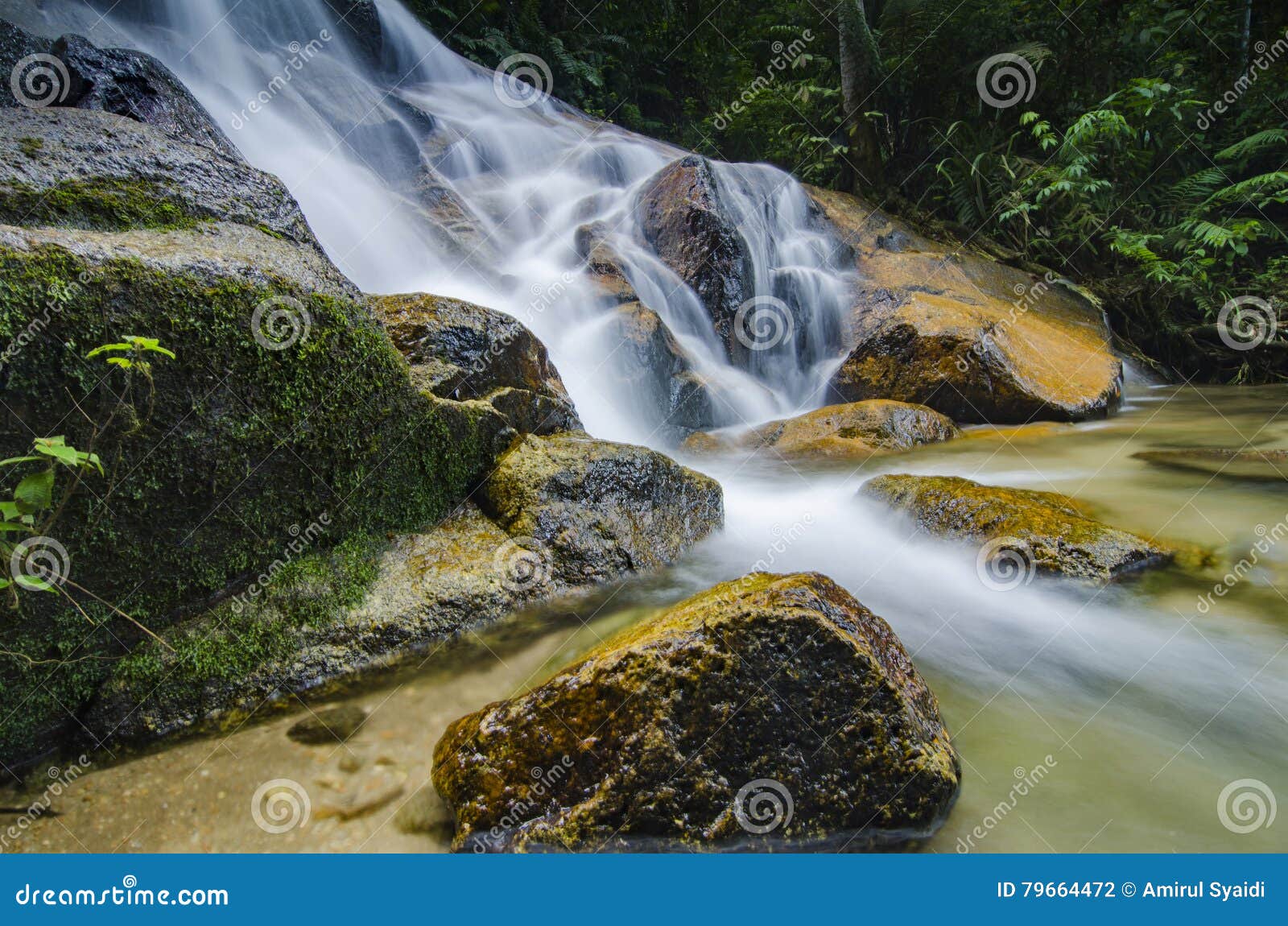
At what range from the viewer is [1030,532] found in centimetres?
387

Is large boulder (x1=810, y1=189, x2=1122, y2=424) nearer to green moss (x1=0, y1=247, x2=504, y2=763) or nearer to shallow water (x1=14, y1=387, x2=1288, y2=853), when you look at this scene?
shallow water (x1=14, y1=387, x2=1288, y2=853)

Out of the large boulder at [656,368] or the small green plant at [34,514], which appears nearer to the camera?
the small green plant at [34,514]

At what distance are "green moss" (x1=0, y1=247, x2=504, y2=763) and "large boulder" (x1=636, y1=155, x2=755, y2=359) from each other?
5877mm

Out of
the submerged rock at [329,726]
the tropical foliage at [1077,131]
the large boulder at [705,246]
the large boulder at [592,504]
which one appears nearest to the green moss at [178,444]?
the submerged rock at [329,726]

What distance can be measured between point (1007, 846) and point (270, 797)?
2.33 meters

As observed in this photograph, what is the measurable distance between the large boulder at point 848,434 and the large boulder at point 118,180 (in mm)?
4461

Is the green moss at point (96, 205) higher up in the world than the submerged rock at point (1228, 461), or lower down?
lower down

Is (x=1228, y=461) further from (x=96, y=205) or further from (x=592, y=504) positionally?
(x=96, y=205)

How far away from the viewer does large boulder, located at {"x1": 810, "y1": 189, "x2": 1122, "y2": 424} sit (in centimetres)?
771

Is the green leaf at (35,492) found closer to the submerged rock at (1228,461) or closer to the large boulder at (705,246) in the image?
the large boulder at (705,246)

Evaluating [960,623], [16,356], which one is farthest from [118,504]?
[960,623]

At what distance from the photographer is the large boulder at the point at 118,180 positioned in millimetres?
2998

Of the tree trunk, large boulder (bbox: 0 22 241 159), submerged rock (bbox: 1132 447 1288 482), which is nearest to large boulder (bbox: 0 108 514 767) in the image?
large boulder (bbox: 0 22 241 159)

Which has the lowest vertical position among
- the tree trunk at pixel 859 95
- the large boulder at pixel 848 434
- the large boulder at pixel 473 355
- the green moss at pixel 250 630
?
the green moss at pixel 250 630
